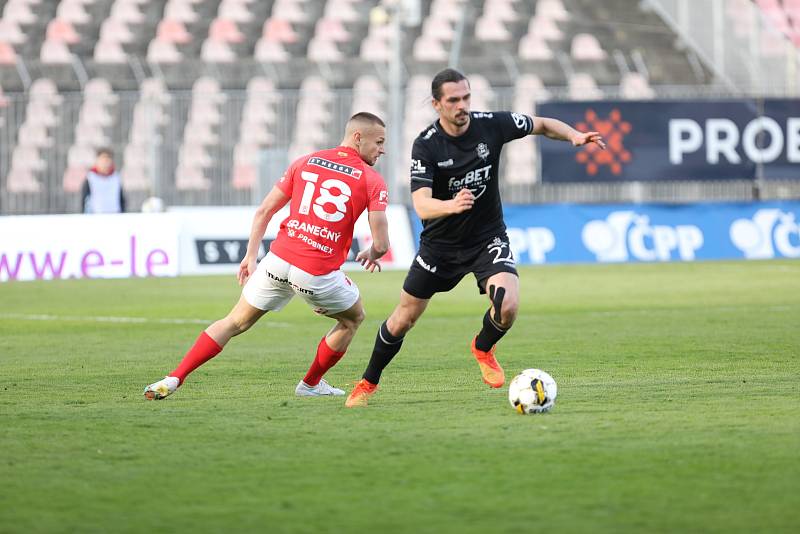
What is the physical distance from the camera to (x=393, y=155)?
984 inches

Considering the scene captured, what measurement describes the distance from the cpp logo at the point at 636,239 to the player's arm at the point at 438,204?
16778mm

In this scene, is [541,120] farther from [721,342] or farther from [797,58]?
[797,58]

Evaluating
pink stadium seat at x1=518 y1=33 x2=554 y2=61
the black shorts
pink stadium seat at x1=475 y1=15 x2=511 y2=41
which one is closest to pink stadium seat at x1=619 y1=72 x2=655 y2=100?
pink stadium seat at x1=518 y1=33 x2=554 y2=61

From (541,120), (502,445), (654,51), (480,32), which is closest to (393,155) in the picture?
(480,32)

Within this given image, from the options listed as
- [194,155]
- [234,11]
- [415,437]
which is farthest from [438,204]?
[234,11]

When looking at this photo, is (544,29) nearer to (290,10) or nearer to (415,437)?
(290,10)

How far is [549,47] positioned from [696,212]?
9.08 m

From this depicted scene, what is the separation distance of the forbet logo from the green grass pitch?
1171 cm

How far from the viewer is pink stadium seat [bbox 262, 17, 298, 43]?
3216cm

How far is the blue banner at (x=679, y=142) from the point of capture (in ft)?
81.6

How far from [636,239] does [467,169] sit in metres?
16.9

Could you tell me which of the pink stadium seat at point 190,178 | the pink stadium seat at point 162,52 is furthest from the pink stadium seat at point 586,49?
the pink stadium seat at point 190,178

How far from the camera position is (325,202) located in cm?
798

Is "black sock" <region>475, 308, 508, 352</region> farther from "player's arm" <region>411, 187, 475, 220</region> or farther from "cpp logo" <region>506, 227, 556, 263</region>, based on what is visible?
"cpp logo" <region>506, 227, 556, 263</region>
